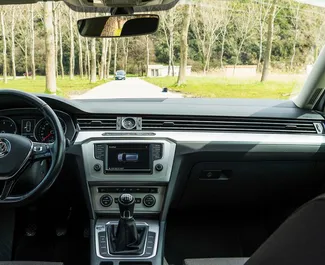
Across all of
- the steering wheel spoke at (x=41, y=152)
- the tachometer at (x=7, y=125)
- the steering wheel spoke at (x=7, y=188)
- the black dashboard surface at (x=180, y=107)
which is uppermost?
the black dashboard surface at (x=180, y=107)

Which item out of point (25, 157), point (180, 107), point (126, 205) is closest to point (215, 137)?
point (180, 107)

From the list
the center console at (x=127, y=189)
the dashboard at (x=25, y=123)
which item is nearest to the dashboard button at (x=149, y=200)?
the center console at (x=127, y=189)

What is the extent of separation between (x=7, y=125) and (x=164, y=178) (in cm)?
112

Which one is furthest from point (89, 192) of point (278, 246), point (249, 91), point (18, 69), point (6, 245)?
point (278, 246)

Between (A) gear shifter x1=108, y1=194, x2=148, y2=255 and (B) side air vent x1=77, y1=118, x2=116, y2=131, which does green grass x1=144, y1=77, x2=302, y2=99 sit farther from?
(A) gear shifter x1=108, y1=194, x2=148, y2=255

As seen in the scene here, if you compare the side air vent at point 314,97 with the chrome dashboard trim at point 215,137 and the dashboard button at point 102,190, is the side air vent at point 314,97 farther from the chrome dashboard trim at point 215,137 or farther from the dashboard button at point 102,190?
the dashboard button at point 102,190

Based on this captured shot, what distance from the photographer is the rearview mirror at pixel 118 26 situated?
2787 millimetres

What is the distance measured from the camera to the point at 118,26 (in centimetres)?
283

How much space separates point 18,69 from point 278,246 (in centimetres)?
284

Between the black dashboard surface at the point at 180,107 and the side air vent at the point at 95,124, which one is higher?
Result: the black dashboard surface at the point at 180,107

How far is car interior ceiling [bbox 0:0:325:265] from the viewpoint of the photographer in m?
3.21

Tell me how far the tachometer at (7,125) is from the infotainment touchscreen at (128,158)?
0.64m

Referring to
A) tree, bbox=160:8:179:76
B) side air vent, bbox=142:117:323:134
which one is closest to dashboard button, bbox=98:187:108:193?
side air vent, bbox=142:117:323:134

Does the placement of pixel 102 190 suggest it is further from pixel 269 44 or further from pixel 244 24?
pixel 269 44
